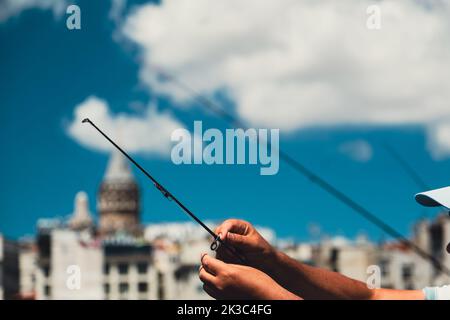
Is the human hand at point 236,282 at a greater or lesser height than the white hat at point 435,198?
lesser

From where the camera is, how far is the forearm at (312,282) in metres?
2.56

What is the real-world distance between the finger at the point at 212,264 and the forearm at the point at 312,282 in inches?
16.1

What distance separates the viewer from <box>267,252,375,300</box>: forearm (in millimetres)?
2562

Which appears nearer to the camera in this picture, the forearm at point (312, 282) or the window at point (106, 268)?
the forearm at point (312, 282)

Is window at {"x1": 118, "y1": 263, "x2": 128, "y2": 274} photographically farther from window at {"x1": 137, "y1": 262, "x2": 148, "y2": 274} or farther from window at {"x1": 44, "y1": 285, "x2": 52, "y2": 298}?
window at {"x1": 44, "y1": 285, "x2": 52, "y2": 298}

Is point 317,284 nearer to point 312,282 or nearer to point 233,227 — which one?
point 312,282

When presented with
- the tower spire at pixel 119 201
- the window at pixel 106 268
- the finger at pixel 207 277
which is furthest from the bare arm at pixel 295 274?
Answer: the tower spire at pixel 119 201

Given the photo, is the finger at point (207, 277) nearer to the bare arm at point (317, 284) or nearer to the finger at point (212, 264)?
the finger at point (212, 264)

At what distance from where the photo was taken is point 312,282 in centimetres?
259

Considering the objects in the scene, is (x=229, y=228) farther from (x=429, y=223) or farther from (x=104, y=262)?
(x=104, y=262)
